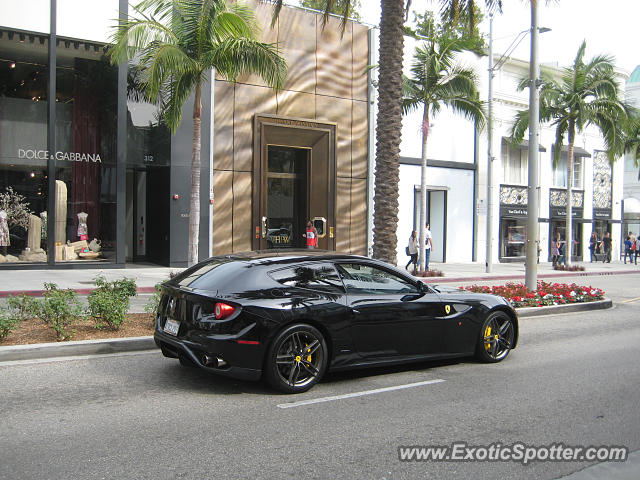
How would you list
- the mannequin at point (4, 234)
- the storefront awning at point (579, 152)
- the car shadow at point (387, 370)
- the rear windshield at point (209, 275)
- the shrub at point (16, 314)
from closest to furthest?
1. the rear windshield at point (209, 275)
2. the car shadow at point (387, 370)
3. the shrub at point (16, 314)
4. the mannequin at point (4, 234)
5. the storefront awning at point (579, 152)

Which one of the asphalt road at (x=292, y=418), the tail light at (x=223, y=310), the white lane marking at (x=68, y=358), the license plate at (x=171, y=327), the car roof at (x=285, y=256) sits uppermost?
the car roof at (x=285, y=256)

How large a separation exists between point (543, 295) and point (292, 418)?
30.2 ft

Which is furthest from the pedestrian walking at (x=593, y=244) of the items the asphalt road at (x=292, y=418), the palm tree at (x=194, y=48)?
the asphalt road at (x=292, y=418)

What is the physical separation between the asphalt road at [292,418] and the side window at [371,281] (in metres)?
1.01

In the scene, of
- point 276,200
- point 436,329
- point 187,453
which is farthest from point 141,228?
point 187,453

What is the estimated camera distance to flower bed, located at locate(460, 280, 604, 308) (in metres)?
12.4

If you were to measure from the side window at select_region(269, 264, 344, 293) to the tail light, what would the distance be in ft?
2.05

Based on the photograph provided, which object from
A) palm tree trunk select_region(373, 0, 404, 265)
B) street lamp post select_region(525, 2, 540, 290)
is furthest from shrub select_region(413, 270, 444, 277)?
palm tree trunk select_region(373, 0, 404, 265)

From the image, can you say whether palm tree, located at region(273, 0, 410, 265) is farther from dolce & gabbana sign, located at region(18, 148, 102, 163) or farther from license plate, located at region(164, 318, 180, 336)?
dolce & gabbana sign, located at region(18, 148, 102, 163)

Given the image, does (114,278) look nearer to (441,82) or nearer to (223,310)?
(223,310)

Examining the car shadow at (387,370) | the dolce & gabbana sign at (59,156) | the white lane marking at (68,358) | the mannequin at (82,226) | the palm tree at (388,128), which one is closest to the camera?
the car shadow at (387,370)

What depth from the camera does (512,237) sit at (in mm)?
30984

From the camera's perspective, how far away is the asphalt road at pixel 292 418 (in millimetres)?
4188

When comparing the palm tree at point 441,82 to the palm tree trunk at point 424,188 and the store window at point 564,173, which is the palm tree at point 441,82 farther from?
the store window at point 564,173
